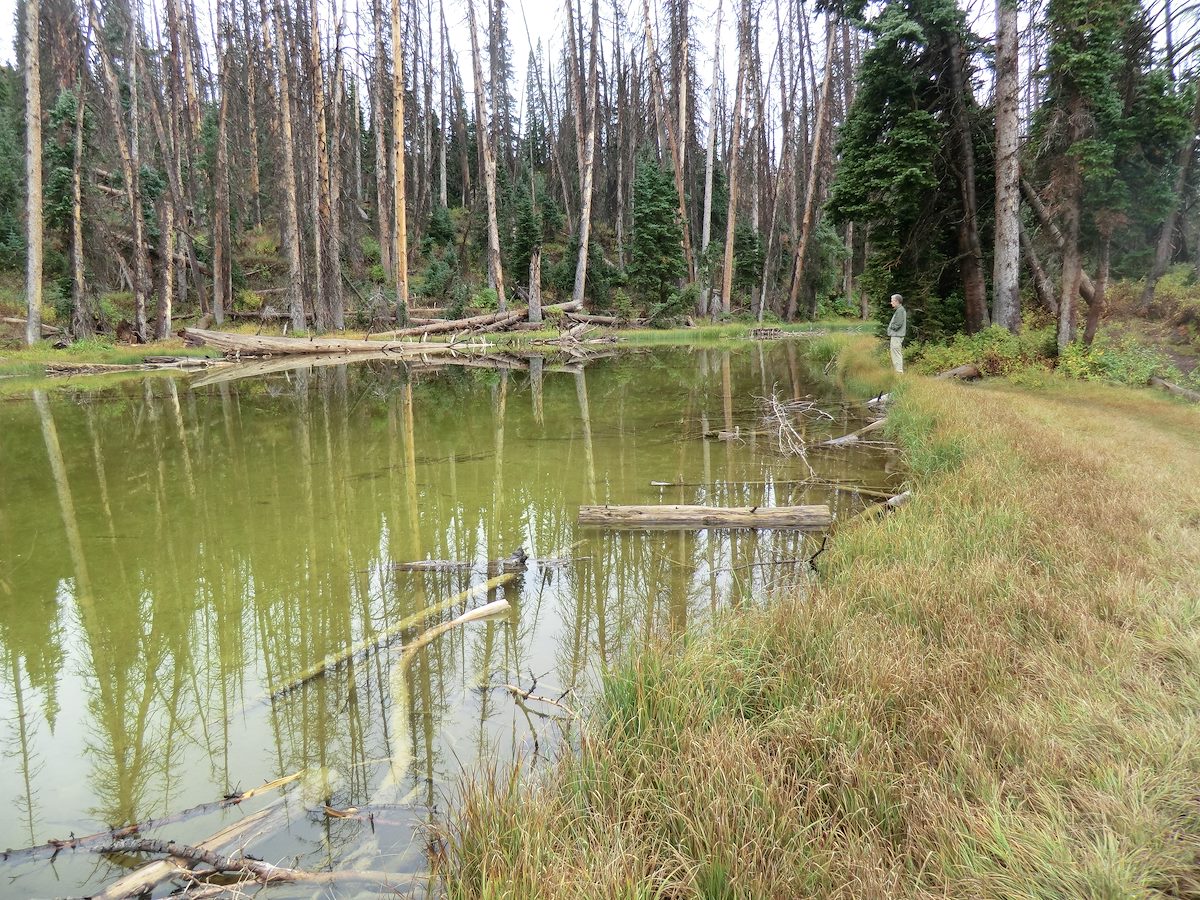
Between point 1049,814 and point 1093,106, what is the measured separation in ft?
49.9

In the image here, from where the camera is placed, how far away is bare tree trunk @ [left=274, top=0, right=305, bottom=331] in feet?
74.6

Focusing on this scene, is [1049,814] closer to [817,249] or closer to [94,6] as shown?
[94,6]

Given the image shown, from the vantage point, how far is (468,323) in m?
27.7

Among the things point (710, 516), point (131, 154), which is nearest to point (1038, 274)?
point (710, 516)

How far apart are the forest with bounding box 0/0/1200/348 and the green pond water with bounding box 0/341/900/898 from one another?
26.4 feet

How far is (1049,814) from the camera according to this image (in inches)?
88.7

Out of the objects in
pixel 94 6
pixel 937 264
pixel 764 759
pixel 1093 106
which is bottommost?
pixel 764 759

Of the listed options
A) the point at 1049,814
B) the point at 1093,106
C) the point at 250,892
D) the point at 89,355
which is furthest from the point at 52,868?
the point at 89,355

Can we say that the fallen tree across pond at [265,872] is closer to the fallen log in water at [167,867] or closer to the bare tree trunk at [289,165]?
the fallen log in water at [167,867]

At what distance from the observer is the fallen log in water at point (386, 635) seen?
4.14 meters

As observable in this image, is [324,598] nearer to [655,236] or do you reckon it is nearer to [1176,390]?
[1176,390]

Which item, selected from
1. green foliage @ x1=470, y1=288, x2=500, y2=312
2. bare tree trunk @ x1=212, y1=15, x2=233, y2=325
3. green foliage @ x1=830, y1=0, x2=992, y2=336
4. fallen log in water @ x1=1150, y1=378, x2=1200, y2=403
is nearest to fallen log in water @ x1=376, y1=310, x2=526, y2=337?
green foliage @ x1=470, y1=288, x2=500, y2=312

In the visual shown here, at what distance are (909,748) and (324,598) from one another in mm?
4138

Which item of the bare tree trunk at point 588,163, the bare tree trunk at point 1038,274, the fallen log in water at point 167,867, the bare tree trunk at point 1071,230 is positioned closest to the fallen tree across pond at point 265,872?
the fallen log in water at point 167,867
